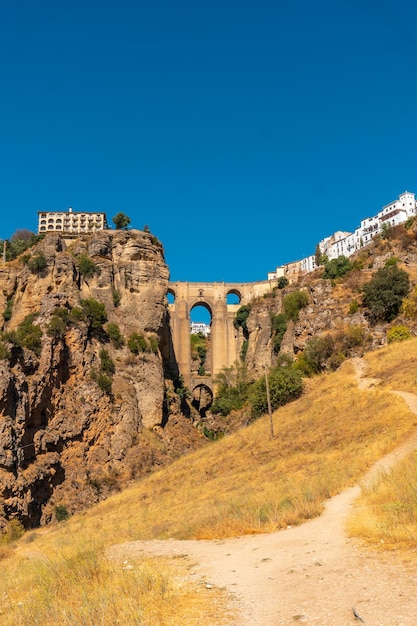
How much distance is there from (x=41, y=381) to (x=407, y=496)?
93.6 ft

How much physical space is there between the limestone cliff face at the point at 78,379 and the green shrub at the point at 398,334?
17194mm

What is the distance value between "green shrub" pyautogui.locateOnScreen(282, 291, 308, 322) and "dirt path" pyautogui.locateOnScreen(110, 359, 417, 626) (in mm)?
44064

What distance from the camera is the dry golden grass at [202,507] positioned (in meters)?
6.59

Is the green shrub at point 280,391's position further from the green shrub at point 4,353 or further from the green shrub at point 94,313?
the green shrub at point 4,353

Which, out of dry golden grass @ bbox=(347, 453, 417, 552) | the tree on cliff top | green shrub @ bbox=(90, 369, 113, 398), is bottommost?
dry golden grass @ bbox=(347, 453, 417, 552)

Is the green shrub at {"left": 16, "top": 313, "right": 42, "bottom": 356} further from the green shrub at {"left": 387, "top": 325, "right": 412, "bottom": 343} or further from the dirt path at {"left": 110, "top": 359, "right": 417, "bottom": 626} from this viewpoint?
the dirt path at {"left": 110, "top": 359, "right": 417, "bottom": 626}

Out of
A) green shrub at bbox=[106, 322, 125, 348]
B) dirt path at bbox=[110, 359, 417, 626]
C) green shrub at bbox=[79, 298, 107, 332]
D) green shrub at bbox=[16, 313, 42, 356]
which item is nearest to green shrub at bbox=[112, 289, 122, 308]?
green shrub at bbox=[79, 298, 107, 332]

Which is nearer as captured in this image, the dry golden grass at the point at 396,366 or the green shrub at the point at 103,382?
the dry golden grass at the point at 396,366

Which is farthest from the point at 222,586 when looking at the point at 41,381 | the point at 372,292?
the point at 372,292

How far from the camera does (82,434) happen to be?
3494cm

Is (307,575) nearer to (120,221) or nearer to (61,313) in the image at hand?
(61,313)

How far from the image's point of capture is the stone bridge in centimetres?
6115

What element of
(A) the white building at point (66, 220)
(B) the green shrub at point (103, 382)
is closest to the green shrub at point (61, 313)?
(B) the green shrub at point (103, 382)

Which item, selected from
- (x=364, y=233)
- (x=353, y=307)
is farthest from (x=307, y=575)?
(x=364, y=233)
